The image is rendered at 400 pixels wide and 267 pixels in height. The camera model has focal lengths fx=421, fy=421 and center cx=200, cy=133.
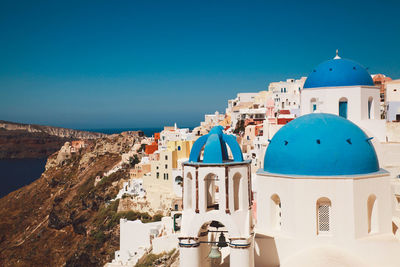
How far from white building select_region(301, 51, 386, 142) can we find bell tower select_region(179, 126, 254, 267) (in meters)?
8.56

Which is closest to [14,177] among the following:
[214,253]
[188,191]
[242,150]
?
[242,150]

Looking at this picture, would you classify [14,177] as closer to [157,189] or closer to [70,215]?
[70,215]

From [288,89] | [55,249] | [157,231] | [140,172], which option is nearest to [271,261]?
[157,231]

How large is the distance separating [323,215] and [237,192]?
291cm

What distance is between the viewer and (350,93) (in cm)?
1967

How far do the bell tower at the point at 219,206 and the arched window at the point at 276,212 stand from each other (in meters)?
1.88

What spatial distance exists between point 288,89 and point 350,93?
38.7 m

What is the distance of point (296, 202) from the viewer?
12719 millimetres

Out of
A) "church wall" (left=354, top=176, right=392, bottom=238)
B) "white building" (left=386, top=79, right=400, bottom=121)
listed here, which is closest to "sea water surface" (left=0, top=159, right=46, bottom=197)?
"white building" (left=386, top=79, right=400, bottom=121)

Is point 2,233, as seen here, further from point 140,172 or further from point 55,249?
point 140,172

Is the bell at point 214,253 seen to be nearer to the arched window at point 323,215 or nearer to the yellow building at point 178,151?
the arched window at point 323,215

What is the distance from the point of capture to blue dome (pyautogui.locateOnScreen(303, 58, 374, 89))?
64.1ft

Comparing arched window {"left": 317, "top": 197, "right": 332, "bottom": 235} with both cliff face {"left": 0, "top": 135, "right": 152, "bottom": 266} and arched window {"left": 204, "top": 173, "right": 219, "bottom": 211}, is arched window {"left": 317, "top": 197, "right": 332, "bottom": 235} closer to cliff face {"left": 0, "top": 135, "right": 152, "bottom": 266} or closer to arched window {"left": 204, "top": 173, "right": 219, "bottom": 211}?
arched window {"left": 204, "top": 173, "right": 219, "bottom": 211}

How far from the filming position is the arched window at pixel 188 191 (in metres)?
12.0
